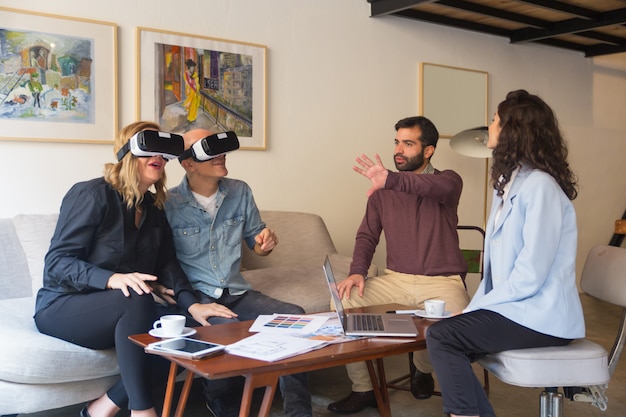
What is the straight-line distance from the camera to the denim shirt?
3051 millimetres

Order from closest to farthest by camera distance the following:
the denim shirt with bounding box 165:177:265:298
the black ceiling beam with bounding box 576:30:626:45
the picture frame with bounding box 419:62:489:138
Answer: the denim shirt with bounding box 165:177:265:298 < the picture frame with bounding box 419:62:489:138 < the black ceiling beam with bounding box 576:30:626:45

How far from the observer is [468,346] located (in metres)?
2.33

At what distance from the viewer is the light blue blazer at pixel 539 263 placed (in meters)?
2.34

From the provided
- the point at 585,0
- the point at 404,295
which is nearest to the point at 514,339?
the point at 404,295

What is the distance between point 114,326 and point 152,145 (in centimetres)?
69

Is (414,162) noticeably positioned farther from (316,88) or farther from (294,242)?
(316,88)

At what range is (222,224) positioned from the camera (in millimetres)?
3137

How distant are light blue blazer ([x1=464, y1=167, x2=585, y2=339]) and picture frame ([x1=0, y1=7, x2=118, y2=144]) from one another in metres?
2.30

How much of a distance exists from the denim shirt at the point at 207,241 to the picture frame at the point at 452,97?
2573 mm

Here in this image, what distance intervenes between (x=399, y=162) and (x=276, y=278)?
871 millimetres

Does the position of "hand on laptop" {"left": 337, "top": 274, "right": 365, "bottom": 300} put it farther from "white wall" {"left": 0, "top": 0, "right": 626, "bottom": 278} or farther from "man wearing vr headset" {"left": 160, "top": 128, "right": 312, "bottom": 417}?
"white wall" {"left": 0, "top": 0, "right": 626, "bottom": 278}

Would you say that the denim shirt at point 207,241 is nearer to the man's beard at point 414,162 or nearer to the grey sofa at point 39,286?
the grey sofa at point 39,286

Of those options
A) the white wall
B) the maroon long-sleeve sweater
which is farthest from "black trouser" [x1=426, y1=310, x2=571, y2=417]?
the white wall

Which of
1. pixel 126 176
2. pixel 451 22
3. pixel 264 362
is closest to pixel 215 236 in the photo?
pixel 126 176
